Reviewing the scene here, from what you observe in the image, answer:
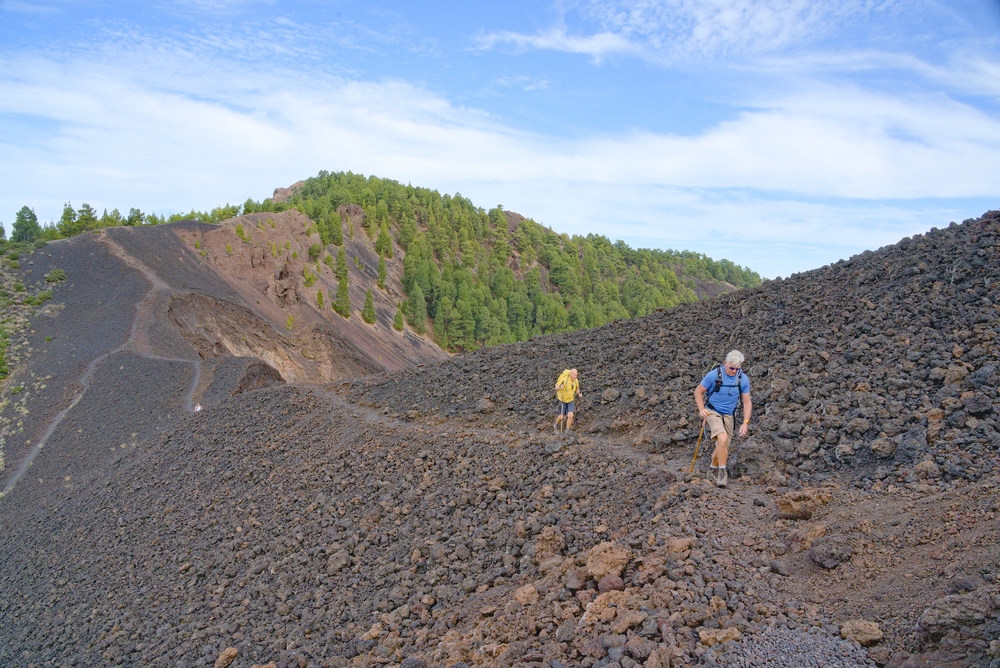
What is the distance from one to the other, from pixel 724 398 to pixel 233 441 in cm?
1294

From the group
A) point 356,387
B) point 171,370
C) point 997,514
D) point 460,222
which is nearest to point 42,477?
point 171,370

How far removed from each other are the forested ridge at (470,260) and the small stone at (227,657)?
140 ft

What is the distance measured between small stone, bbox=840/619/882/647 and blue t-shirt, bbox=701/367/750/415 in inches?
149

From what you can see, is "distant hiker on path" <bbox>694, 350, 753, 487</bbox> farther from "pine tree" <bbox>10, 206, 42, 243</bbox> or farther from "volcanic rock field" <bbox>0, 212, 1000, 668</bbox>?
"pine tree" <bbox>10, 206, 42, 243</bbox>

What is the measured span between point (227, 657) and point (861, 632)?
7157 millimetres

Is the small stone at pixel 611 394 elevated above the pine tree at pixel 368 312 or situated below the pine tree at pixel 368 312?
below

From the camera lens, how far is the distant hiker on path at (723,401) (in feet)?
26.8

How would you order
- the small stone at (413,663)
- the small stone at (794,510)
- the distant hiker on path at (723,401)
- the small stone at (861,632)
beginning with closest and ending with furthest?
1. the small stone at (861,632)
2. the small stone at (413,663)
3. the small stone at (794,510)
4. the distant hiker on path at (723,401)

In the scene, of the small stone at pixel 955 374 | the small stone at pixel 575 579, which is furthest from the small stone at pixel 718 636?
the small stone at pixel 955 374

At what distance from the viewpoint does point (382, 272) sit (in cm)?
6619

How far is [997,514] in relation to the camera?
219 inches

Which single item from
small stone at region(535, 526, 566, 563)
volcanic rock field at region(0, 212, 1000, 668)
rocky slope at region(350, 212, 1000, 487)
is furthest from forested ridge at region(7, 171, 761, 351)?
small stone at region(535, 526, 566, 563)

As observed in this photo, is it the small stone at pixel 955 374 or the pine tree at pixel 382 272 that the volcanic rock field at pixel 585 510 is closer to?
the small stone at pixel 955 374

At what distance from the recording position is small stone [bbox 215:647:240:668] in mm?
8180
